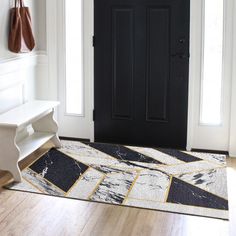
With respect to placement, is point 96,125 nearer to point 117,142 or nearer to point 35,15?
point 117,142

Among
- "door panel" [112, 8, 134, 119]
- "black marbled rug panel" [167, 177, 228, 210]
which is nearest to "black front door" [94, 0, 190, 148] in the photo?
"door panel" [112, 8, 134, 119]

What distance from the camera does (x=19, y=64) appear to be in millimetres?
4281

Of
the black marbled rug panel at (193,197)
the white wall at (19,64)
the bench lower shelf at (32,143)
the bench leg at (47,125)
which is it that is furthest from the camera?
the bench leg at (47,125)

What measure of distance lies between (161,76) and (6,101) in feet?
4.81

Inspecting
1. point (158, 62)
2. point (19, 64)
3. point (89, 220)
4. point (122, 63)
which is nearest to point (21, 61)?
point (19, 64)

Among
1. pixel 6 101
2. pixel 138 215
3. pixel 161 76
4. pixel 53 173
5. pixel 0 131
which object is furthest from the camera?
pixel 161 76

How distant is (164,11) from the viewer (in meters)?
4.34

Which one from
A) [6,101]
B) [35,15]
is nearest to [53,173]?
[6,101]

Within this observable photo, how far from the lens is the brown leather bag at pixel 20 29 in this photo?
4.08m

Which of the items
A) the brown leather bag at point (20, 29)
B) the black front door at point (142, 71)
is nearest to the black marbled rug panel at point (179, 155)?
the black front door at point (142, 71)

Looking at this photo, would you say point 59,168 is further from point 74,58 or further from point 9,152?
point 74,58

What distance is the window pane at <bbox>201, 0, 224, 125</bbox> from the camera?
13.9ft

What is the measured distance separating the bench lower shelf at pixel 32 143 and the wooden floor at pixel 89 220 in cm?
58

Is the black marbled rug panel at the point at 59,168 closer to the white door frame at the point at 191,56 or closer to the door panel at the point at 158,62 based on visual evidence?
the white door frame at the point at 191,56
